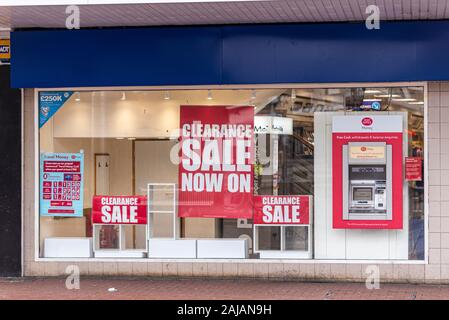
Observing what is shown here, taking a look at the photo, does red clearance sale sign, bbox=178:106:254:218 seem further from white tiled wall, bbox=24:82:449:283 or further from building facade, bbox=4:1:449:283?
A: white tiled wall, bbox=24:82:449:283

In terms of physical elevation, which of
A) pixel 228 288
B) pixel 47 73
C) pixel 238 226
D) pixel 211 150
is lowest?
pixel 228 288

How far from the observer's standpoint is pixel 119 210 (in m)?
11.7

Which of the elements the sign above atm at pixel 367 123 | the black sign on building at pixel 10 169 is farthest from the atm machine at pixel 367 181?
the black sign on building at pixel 10 169

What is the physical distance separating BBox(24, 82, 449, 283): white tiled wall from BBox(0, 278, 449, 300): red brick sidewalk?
0.14 metres

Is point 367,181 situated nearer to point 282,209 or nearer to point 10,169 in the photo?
point 282,209

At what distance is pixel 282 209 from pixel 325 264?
3.20ft

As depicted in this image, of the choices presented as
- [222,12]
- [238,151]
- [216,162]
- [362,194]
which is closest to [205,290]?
[216,162]

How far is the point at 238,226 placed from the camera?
455 inches

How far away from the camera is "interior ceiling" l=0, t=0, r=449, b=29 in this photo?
9.97 meters

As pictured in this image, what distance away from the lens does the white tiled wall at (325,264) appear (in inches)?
431

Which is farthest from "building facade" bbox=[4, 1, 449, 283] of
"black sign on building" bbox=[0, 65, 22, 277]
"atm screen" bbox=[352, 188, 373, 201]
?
"black sign on building" bbox=[0, 65, 22, 277]

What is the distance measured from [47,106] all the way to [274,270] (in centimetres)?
406

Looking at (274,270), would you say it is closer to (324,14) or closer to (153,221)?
(153,221)

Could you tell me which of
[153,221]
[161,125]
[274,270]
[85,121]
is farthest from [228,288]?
[85,121]
